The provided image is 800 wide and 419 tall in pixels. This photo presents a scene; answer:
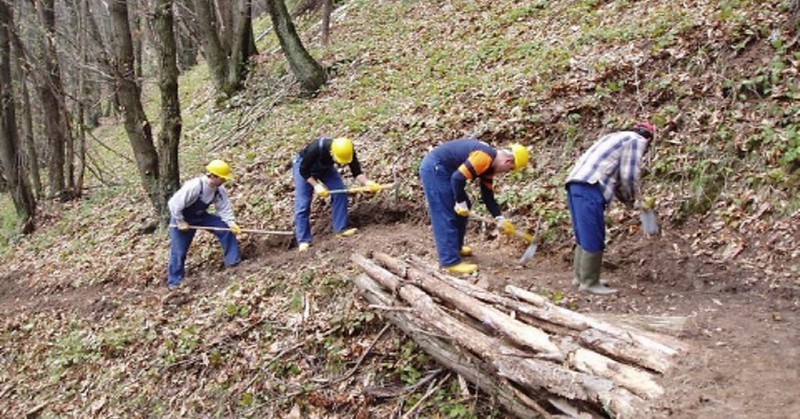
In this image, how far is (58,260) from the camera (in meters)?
11.9

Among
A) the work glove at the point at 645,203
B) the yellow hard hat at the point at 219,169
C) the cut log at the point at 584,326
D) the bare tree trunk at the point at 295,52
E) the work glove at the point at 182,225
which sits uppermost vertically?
the bare tree trunk at the point at 295,52

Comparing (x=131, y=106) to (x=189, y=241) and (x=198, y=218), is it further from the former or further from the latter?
(x=189, y=241)

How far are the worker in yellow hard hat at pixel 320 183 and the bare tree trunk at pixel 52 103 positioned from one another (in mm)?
8627

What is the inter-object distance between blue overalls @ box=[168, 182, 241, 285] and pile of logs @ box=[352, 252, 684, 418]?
12.2ft

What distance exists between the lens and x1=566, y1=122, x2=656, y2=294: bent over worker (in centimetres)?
574

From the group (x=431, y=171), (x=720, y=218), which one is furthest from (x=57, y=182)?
(x=720, y=218)

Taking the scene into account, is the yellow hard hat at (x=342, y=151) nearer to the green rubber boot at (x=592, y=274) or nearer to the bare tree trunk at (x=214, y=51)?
the green rubber boot at (x=592, y=274)

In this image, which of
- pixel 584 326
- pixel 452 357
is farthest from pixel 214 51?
pixel 584 326

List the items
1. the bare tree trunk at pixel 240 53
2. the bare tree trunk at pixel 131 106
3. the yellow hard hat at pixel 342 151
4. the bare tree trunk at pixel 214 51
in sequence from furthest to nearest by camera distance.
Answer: the bare tree trunk at pixel 240 53, the bare tree trunk at pixel 214 51, the bare tree trunk at pixel 131 106, the yellow hard hat at pixel 342 151

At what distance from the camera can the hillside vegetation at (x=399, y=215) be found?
6.05 m

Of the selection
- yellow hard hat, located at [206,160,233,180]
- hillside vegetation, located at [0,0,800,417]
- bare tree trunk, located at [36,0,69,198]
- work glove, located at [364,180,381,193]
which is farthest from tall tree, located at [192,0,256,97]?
work glove, located at [364,180,381,193]

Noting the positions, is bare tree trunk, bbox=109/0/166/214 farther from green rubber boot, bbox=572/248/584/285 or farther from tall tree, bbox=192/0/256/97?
green rubber boot, bbox=572/248/584/285

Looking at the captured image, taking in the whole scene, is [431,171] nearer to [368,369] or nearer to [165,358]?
[368,369]

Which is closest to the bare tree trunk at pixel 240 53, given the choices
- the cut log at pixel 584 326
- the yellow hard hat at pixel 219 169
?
the yellow hard hat at pixel 219 169
